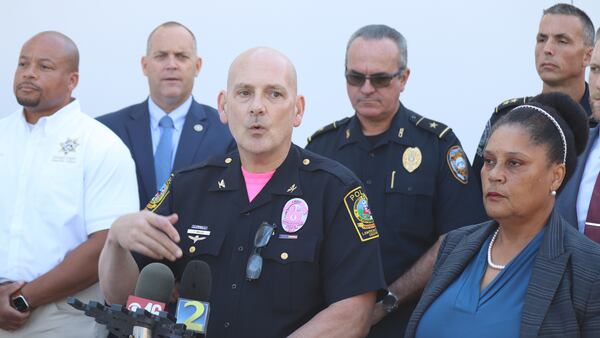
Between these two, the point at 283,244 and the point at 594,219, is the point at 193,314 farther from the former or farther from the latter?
the point at 594,219

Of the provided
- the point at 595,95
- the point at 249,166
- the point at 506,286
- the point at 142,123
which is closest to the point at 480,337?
the point at 506,286

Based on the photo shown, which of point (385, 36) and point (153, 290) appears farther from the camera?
point (385, 36)

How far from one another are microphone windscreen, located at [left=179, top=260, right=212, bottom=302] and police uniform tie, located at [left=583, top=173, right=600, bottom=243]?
5.07ft

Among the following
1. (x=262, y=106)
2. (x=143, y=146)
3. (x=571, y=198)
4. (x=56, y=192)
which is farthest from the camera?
(x=143, y=146)

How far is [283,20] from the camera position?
237 inches

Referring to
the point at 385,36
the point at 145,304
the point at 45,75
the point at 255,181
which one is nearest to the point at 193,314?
the point at 145,304

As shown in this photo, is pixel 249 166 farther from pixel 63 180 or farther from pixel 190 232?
pixel 63 180

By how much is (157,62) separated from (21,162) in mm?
1107

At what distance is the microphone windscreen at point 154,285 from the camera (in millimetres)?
3027

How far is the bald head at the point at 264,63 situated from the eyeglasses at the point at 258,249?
514mm

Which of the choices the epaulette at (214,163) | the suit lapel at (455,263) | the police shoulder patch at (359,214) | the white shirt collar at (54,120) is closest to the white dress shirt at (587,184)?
the suit lapel at (455,263)

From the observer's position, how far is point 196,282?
3135 mm

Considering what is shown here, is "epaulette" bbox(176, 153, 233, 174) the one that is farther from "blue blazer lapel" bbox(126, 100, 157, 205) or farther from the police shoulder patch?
"blue blazer lapel" bbox(126, 100, 157, 205)

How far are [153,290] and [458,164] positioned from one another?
2.01m
